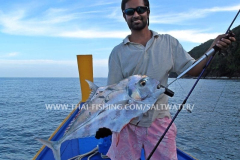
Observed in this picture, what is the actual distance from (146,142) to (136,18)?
1.50 metres

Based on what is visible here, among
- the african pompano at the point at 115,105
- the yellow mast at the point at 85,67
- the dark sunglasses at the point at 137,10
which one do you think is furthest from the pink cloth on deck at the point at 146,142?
the yellow mast at the point at 85,67

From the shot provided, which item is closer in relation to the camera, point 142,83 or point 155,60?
point 142,83

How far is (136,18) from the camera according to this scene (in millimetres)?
2631

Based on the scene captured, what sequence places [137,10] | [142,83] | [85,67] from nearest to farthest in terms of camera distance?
[142,83] < [137,10] < [85,67]

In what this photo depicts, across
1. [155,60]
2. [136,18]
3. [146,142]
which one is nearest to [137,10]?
[136,18]

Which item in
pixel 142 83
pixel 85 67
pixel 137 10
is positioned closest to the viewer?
pixel 142 83

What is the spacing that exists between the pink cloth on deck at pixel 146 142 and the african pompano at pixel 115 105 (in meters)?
0.39

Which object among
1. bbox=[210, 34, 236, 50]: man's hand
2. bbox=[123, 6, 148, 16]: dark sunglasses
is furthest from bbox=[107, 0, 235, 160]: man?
bbox=[210, 34, 236, 50]: man's hand

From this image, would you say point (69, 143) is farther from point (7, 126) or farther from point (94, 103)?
point (7, 126)

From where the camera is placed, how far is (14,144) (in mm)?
10594

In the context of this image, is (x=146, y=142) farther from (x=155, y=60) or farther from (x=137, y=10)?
(x=137, y=10)

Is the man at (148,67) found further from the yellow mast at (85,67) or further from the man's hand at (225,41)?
the yellow mast at (85,67)

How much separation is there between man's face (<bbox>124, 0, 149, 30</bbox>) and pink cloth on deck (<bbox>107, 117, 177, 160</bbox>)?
1165 millimetres

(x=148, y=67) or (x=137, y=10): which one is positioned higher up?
(x=137, y=10)
